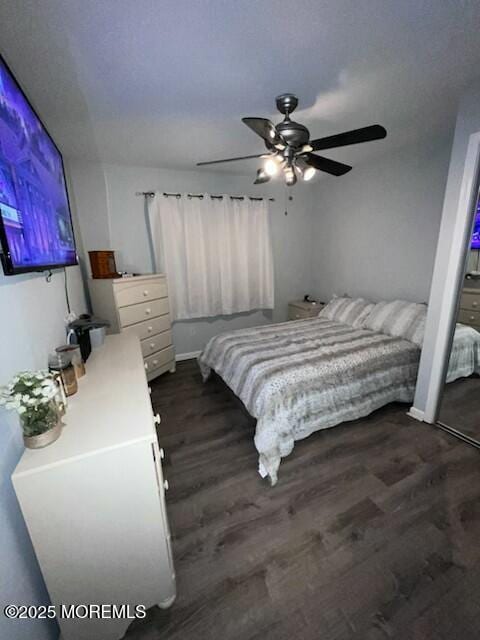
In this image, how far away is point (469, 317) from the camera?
189 cm

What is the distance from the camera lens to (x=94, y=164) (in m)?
2.75

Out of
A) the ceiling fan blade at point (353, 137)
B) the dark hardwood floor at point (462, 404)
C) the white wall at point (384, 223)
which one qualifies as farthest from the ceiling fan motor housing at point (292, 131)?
the dark hardwood floor at point (462, 404)

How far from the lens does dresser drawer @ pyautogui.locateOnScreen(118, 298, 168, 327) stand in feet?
8.38

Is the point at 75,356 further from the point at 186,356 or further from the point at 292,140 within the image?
the point at 186,356

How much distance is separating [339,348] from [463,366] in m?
0.98

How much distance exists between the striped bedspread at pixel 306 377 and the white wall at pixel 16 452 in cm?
116

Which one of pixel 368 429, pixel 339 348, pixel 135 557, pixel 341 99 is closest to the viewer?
pixel 135 557

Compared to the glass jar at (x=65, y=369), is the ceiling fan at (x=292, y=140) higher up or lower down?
higher up

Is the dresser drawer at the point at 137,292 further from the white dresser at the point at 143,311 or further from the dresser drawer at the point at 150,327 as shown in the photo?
the dresser drawer at the point at 150,327

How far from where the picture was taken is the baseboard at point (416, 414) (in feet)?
7.04

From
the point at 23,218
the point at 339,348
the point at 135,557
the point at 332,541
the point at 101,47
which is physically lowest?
the point at 332,541

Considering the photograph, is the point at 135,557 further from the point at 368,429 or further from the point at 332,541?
the point at 368,429

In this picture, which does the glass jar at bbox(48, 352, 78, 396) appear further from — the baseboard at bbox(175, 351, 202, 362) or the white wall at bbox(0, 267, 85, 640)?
the baseboard at bbox(175, 351, 202, 362)

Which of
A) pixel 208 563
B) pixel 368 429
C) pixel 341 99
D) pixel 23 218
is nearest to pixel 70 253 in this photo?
pixel 23 218
